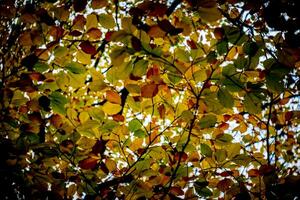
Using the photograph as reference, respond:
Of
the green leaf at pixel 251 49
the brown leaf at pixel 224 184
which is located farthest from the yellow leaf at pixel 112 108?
the brown leaf at pixel 224 184

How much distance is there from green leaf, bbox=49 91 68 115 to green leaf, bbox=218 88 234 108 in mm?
1107

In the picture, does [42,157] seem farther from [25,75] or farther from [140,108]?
[140,108]

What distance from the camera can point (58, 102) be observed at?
199 centimetres

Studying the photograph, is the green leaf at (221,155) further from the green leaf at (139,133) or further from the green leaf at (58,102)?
the green leaf at (58,102)

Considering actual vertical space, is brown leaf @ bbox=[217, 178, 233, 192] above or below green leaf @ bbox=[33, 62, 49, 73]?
below

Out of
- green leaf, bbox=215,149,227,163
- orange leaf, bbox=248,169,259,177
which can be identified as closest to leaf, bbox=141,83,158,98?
green leaf, bbox=215,149,227,163

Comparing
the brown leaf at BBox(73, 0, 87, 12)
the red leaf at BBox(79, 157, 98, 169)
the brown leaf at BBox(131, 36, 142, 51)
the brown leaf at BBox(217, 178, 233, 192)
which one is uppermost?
the brown leaf at BBox(73, 0, 87, 12)

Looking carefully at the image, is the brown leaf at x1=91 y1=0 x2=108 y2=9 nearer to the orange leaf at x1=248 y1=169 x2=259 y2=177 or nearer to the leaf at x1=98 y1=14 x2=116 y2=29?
the leaf at x1=98 y1=14 x2=116 y2=29

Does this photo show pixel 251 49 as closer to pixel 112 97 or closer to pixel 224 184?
pixel 112 97

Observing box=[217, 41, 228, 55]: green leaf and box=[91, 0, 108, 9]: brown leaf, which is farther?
box=[91, 0, 108, 9]: brown leaf

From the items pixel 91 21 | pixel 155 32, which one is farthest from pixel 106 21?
pixel 155 32

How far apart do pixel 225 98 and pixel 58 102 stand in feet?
3.94

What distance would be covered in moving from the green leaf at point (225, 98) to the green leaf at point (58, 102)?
1.11 m

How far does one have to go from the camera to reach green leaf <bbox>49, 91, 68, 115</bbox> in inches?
77.9
